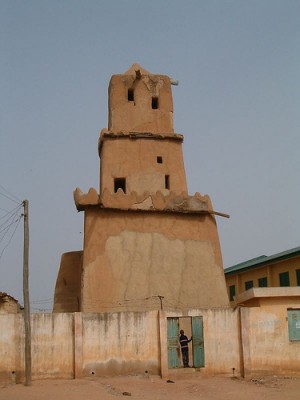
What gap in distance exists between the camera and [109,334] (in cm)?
1750

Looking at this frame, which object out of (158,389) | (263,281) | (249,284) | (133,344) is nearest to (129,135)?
(133,344)

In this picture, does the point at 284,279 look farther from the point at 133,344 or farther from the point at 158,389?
the point at 158,389

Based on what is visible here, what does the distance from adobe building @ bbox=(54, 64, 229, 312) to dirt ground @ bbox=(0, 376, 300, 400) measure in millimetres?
3764

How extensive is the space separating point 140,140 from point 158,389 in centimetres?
1176

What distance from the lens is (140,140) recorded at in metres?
24.0

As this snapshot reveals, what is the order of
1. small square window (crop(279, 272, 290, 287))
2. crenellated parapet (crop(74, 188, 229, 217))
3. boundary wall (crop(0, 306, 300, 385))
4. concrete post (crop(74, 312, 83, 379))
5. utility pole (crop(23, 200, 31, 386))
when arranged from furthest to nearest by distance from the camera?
small square window (crop(279, 272, 290, 287)), crenellated parapet (crop(74, 188, 229, 217)), boundary wall (crop(0, 306, 300, 385)), concrete post (crop(74, 312, 83, 379)), utility pole (crop(23, 200, 31, 386))

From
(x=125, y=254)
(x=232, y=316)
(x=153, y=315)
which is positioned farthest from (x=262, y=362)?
(x=125, y=254)

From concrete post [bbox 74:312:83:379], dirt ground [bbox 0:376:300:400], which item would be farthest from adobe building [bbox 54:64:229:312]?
dirt ground [bbox 0:376:300:400]

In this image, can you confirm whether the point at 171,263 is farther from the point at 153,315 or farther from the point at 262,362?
the point at 262,362

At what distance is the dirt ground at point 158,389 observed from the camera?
1477 cm

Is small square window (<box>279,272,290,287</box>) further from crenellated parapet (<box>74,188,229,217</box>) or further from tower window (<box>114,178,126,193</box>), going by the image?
tower window (<box>114,178,126,193</box>)

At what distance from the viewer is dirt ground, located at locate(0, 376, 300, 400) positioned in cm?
1477

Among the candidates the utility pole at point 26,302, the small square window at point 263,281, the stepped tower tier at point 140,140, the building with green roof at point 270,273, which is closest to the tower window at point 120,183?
the stepped tower tier at point 140,140

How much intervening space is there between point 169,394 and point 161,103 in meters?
14.3
